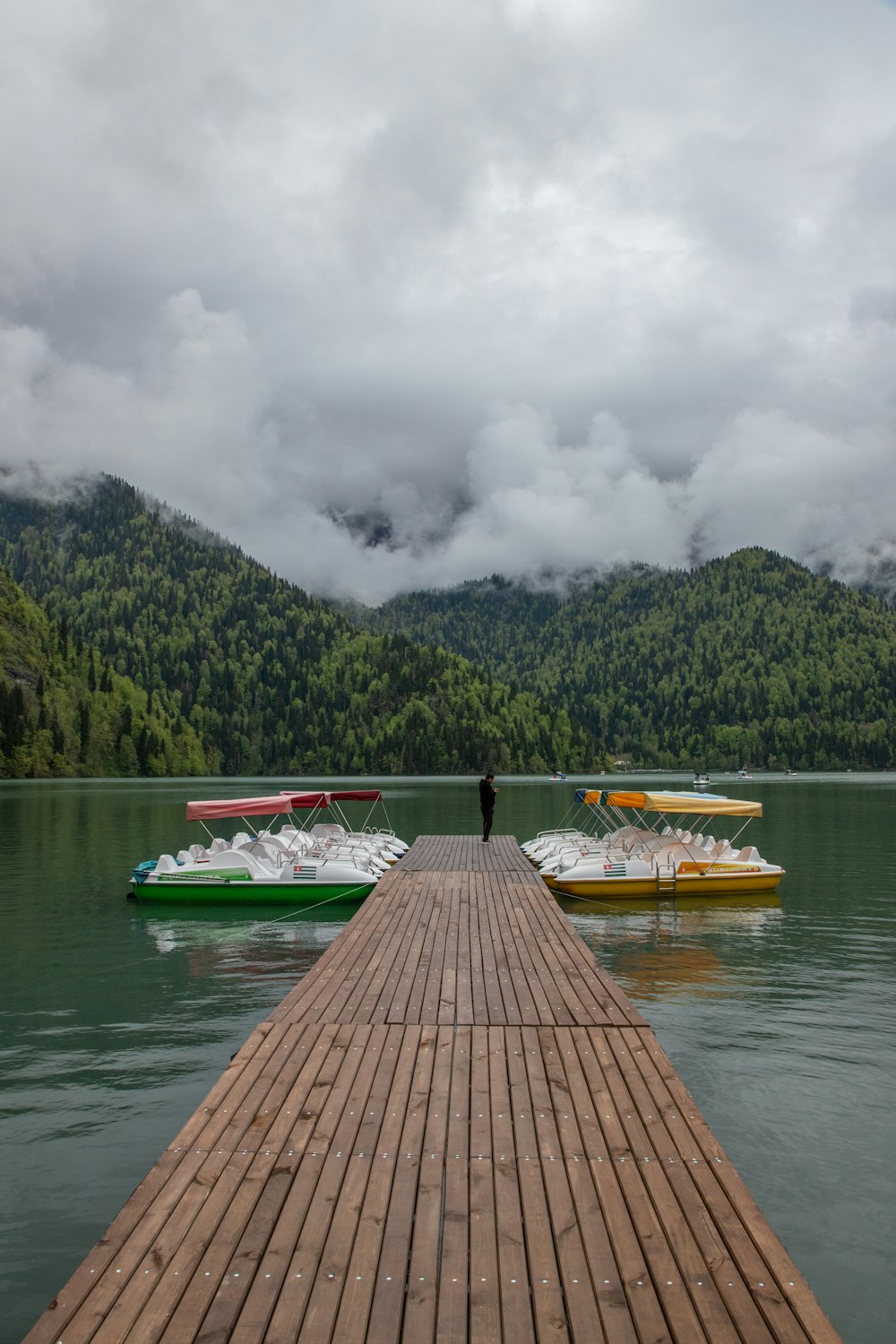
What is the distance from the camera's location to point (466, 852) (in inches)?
1558

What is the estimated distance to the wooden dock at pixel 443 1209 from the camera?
6156 mm

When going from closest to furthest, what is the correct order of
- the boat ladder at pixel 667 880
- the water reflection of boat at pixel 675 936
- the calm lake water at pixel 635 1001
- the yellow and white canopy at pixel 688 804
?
the calm lake water at pixel 635 1001
the water reflection of boat at pixel 675 936
the boat ladder at pixel 667 880
the yellow and white canopy at pixel 688 804

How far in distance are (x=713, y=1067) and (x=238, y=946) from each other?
650 inches

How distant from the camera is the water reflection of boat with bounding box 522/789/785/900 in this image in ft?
115

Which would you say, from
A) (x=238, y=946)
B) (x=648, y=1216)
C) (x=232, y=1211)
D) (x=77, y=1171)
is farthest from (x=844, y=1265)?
(x=238, y=946)

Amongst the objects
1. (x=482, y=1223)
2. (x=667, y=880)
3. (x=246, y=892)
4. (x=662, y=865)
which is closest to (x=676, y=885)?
(x=667, y=880)

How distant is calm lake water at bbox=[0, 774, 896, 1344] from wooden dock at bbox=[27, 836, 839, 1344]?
7.04ft

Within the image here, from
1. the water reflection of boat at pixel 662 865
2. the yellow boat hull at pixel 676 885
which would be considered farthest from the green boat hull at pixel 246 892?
the water reflection of boat at pixel 662 865

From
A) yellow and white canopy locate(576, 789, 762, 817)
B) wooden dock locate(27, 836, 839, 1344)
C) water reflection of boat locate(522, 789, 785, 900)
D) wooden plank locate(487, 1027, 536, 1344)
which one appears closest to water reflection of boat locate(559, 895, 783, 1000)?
water reflection of boat locate(522, 789, 785, 900)

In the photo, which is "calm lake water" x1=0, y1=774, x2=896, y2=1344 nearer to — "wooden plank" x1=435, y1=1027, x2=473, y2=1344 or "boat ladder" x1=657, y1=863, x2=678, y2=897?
"boat ladder" x1=657, y1=863, x2=678, y2=897

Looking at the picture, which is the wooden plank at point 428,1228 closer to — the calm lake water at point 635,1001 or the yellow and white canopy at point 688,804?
the calm lake water at point 635,1001

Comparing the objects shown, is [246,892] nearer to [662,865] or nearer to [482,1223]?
[662,865]

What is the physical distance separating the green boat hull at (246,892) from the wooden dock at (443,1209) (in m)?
20.5

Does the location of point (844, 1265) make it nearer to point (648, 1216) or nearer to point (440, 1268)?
point (648, 1216)
